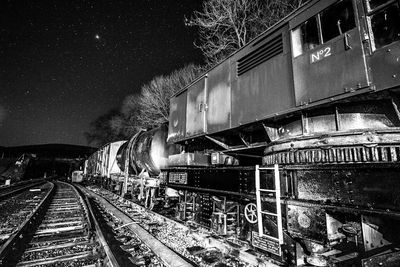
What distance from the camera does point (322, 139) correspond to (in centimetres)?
256

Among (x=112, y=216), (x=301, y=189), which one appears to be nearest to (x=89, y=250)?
(x=112, y=216)

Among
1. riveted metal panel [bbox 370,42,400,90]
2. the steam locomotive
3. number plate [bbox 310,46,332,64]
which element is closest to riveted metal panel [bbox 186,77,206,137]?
the steam locomotive

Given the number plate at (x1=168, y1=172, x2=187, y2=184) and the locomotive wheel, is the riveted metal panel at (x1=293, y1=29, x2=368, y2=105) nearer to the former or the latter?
the locomotive wheel

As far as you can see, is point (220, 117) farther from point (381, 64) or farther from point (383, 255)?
point (383, 255)

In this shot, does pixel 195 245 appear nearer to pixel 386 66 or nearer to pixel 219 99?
pixel 219 99

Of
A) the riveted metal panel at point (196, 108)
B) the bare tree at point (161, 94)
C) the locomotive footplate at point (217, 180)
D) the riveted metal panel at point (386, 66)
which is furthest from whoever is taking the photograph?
the bare tree at point (161, 94)

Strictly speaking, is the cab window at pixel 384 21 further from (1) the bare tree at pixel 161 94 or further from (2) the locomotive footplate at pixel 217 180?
(1) the bare tree at pixel 161 94

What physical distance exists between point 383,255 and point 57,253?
5.11 metres

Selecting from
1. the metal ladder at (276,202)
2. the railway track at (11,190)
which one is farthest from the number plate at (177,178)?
the railway track at (11,190)

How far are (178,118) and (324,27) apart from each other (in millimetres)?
4630

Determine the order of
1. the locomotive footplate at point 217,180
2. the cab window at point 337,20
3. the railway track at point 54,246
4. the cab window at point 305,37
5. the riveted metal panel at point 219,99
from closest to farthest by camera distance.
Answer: the cab window at point 337,20 < the cab window at point 305,37 < the locomotive footplate at point 217,180 < the railway track at point 54,246 < the riveted metal panel at point 219,99

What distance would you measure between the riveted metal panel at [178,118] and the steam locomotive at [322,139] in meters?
2.37

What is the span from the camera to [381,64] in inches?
86.4

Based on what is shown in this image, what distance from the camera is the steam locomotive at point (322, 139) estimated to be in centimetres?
211
